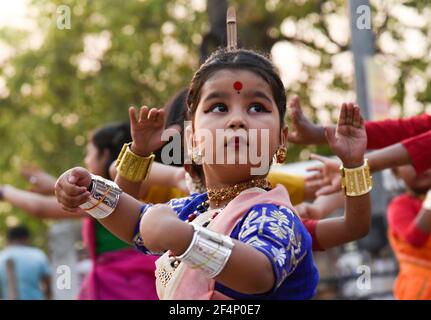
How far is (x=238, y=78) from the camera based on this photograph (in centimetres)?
259

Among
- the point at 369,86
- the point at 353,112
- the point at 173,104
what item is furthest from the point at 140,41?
the point at 353,112

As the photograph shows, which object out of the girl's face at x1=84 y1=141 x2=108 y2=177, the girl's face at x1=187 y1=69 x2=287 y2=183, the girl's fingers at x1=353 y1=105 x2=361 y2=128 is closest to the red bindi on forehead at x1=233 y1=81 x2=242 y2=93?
the girl's face at x1=187 y1=69 x2=287 y2=183

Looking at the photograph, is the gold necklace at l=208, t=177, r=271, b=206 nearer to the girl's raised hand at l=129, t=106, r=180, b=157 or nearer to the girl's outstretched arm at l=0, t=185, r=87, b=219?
the girl's raised hand at l=129, t=106, r=180, b=157

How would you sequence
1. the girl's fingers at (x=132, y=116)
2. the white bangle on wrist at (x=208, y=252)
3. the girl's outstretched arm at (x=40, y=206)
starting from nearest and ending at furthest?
the white bangle on wrist at (x=208, y=252) → the girl's fingers at (x=132, y=116) → the girl's outstretched arm at (x=40, y=206)

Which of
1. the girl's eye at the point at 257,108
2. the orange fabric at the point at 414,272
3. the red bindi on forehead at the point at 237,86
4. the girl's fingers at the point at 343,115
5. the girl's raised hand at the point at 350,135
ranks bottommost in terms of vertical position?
the orange fabric at the point at 414,272

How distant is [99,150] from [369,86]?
8.97 feet

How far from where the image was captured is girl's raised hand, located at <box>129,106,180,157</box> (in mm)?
3016

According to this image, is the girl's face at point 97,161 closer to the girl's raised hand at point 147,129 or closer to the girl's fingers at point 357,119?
the girl's raised hand at point 147,129

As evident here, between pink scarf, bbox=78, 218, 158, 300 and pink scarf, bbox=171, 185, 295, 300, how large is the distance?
7.95 feet

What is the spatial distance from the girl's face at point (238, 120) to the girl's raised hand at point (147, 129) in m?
0.40

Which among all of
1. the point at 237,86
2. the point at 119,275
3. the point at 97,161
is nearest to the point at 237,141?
the point at 237,86

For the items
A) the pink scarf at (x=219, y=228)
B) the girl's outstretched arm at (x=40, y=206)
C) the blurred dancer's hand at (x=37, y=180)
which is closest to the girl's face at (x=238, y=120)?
the pink scarf at (x=219, y=228)

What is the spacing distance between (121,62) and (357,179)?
1061cm

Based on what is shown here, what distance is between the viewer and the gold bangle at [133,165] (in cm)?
313
